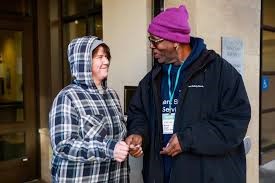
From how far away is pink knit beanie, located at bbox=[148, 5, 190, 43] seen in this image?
6.66ft

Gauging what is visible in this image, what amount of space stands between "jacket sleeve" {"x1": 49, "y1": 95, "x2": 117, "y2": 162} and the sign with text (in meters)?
1.51

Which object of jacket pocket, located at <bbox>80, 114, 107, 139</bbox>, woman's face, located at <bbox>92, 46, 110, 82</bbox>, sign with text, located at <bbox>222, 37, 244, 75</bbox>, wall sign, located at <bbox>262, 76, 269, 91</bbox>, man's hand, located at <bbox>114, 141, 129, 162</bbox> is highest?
sign with text, located at <bbox>222, 37, 244, 75</bbox>

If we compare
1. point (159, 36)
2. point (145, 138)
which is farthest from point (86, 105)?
point (159, 36)

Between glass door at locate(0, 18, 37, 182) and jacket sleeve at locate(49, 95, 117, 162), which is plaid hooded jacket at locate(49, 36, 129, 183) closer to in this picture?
jacket sleeve at locate(49, 95, 117, 162)

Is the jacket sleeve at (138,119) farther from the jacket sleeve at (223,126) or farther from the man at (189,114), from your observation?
the jacket sleeve at (223,126)

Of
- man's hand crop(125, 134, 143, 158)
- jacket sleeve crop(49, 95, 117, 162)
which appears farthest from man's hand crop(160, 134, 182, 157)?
jacket sleeve crop(49, 95, 117, 162)

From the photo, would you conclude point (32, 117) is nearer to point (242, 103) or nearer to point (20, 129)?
point (20, 129)

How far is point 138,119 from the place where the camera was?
2.21m

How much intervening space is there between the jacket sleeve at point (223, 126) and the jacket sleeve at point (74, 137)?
0.41 meters

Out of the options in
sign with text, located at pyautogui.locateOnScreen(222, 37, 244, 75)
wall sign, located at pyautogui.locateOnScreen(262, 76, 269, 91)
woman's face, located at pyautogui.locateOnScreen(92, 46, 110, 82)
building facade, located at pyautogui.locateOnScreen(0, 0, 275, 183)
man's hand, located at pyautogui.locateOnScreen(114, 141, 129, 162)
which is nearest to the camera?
man's hand, located at pyautogui.locateOnScreen(114, 141, 129, 162)

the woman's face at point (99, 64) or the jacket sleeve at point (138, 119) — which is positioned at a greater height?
the woman's face at point (99, 64)

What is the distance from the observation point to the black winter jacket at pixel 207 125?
1942 millimetres

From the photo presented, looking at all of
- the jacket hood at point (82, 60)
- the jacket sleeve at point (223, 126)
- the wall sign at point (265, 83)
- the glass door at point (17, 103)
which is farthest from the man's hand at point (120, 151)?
the glass door at point (17, 103)

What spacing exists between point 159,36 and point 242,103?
57cm
